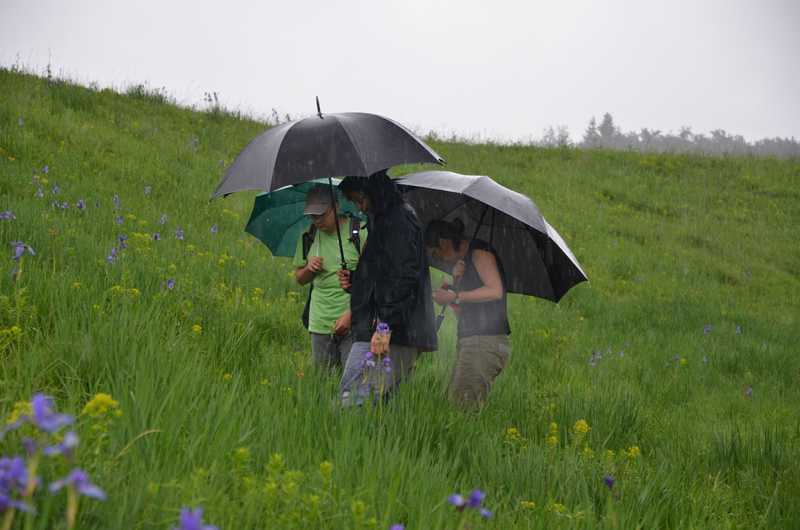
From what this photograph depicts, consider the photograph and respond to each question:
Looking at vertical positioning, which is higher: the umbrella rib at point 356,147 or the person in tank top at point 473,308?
the umbrella rib at point 356,147

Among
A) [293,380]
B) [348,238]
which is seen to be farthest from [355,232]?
[293,380]

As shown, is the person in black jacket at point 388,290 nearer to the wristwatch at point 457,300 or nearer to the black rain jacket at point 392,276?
the black rain jacket at point 392,276

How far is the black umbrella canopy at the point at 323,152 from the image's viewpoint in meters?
3.71

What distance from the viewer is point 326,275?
445 centimetres

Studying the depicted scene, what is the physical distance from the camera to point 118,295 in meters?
3.91

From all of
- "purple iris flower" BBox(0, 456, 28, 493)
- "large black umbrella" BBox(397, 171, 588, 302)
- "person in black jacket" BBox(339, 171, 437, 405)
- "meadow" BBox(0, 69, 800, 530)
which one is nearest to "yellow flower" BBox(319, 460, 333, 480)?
"meadow" BBox(0, 69, 800, 530)

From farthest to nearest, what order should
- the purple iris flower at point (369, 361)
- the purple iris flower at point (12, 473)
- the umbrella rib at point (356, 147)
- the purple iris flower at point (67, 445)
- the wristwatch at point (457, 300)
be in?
the wristwatch at point (457, 300)
the umbrella rib at point (356, 147)
the purple iris flower at point (369, 361)
the purple iris flower at point (12, 473)
the purple iris flower at point (67, 445)

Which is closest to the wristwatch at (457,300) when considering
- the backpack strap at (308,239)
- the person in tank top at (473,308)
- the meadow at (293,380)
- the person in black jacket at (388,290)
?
the person in tank top at (473,308)

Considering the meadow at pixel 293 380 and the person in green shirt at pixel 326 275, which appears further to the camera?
the person in green shirt at pixel 326 275

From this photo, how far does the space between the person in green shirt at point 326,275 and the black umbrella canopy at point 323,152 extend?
451 millimetres

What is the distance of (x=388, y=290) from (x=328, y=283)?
911 millimetres

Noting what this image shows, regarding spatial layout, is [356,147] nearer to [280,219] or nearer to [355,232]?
[355,232]

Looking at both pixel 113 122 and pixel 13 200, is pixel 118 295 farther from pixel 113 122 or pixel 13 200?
pixel 113 122

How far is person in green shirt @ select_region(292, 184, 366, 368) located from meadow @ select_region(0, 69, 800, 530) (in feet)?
1.01
